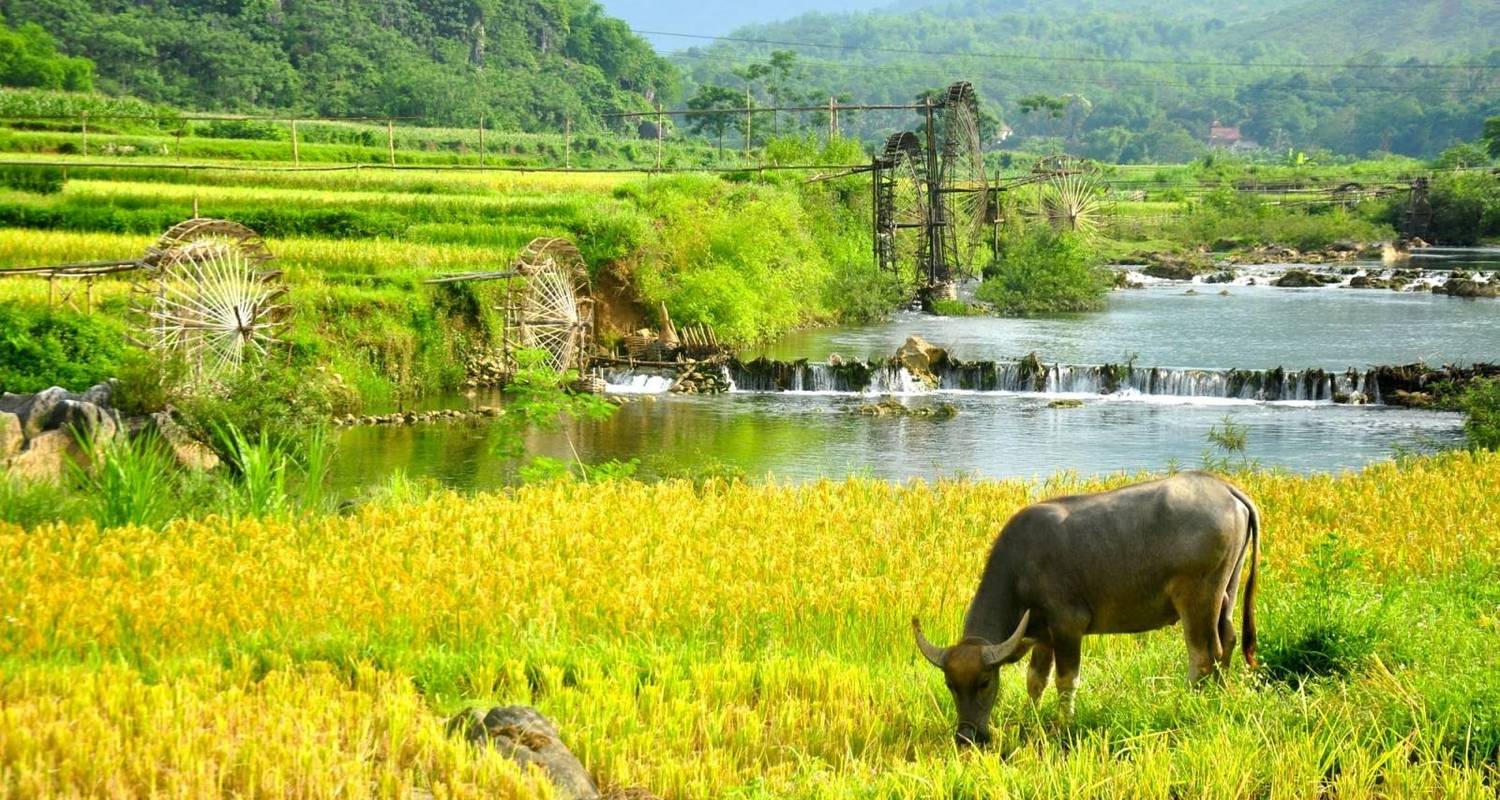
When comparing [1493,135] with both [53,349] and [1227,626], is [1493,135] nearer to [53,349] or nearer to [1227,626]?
[53,349]

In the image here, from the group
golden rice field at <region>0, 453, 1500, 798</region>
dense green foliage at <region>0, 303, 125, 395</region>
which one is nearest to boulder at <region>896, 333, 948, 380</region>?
dense green foliage at <region>0, 303, 125, 395</region>

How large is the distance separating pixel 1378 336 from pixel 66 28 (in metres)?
59.2

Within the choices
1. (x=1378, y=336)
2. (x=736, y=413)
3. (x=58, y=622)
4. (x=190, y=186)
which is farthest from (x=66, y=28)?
(x=58, y=622)

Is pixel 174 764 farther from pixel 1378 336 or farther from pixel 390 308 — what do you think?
pixel 1378 336

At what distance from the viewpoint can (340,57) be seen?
75000 millimetres

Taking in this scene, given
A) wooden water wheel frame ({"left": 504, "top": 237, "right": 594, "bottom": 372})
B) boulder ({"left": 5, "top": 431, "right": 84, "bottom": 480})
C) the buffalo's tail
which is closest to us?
the buffalo's tail

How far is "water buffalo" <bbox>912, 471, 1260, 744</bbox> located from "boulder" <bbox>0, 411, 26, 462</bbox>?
12.4 metres

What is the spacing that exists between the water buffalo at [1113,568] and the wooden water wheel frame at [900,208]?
1356 inches

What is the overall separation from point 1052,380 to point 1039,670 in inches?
798

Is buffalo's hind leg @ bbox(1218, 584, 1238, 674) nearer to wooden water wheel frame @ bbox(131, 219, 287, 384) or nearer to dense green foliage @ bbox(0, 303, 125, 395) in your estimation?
wooden water wheel frame @ bbox(131, 219, 287, 384)

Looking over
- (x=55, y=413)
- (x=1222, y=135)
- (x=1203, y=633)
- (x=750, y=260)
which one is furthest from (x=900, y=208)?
(x=1222, y=135)

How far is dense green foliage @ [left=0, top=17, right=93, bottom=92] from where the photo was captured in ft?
180

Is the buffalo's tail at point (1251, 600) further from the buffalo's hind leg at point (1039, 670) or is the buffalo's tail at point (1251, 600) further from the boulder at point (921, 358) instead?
the boulder at point (921, 358)

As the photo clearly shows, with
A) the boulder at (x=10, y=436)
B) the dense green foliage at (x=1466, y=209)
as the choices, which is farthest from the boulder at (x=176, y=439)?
the dense green foliage at (x=1466, y=209)
